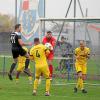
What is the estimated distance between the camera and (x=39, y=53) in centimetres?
2027

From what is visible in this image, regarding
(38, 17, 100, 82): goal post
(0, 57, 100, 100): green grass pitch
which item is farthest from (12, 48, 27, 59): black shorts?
(38, 17, 100, 82): goal post

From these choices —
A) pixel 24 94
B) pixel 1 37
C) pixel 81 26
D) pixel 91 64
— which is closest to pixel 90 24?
pixel 81 26

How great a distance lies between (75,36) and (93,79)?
7.66 feet

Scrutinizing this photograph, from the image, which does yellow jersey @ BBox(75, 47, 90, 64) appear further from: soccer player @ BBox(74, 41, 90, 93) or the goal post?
the goal post

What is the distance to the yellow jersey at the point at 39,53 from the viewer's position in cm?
2020

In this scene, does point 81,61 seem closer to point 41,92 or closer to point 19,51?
point 41,92

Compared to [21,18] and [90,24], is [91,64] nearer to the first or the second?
[90,24]

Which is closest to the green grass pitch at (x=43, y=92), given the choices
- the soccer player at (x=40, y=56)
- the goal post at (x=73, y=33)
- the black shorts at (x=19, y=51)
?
the soccer player at (x=40, y=56)

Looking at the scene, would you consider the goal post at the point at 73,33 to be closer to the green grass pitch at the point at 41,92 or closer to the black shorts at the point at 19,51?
the black shorts at the point at 19,51

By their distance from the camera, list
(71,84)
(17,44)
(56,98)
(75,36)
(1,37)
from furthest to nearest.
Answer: (1,37), (75,36), (71,84), (17,44), (56,98)

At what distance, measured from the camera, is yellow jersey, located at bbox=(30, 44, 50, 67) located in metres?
20.2

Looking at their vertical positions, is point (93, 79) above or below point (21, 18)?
below

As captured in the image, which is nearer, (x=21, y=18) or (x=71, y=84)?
(x=71, y=84)

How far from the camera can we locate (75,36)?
2750 cm
